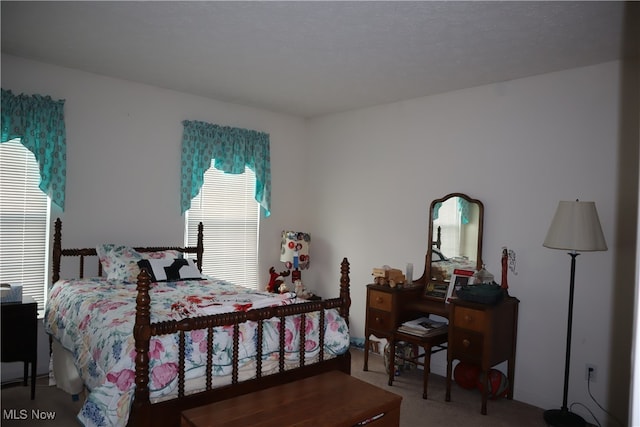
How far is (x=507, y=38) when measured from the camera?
289 cm

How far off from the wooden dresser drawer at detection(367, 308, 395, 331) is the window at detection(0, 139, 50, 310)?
2758 millimetres

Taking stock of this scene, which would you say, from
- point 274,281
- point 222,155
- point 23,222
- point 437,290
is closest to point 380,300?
point 437,290

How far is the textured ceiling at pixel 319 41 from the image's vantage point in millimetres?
2572

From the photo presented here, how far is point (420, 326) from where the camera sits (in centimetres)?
379

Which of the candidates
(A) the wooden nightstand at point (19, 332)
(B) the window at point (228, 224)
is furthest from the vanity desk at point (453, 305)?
(A) the wooden nightstand at point (19, 332)

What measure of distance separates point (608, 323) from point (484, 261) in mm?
990

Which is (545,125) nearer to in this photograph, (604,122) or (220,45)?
(604,122)

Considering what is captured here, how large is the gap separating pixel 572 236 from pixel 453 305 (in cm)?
98

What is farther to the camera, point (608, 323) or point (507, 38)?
point (608, 323)

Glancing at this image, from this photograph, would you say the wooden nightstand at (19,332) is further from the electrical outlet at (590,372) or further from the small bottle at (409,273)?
the electrical outlet at (590,372)

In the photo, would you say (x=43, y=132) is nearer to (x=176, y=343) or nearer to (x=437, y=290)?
(x=176, y=343)

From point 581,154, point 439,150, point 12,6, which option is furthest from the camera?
point 439,150

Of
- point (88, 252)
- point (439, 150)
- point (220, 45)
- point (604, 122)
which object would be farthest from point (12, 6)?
point (604, 122)

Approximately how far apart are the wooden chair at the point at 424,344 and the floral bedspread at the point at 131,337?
887 millimetres
